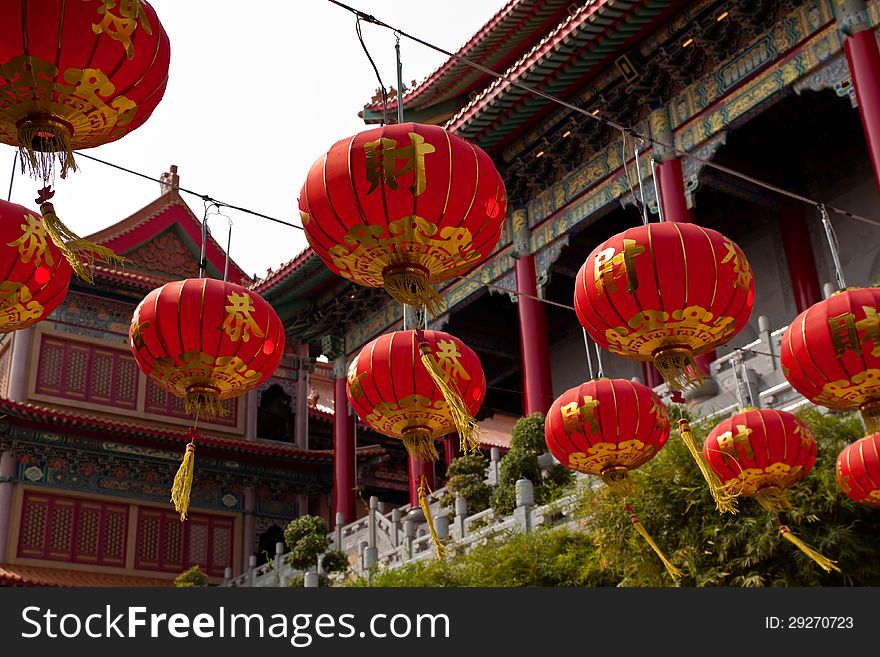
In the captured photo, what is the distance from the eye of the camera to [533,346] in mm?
13414

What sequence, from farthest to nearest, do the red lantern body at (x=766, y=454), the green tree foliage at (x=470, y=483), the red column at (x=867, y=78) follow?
the green tree foliage at (x=470, y=483)
the red column at (x=867, y=78)
the red lantern body at (x=766, y=454)

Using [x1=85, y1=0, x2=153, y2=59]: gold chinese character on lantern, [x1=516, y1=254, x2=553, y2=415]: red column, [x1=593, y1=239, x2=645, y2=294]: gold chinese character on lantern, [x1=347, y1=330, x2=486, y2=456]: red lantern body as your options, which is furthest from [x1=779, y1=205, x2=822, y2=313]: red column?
[x1=85, y1=0, x2=153, y2=59]: gold chinese character on lantern

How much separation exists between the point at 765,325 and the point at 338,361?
8827 millimetres

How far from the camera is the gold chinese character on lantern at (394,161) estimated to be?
456 cm

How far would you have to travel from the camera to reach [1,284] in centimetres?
476

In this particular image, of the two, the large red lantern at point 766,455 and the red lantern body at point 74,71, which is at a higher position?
the red lantern body at point 74,71

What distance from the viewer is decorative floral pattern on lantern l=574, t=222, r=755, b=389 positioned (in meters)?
5.36

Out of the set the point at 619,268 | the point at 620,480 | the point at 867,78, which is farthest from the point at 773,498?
the point at 867,78

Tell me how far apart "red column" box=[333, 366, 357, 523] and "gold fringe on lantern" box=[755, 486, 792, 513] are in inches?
424

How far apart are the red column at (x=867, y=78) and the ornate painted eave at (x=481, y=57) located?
6.11 meters

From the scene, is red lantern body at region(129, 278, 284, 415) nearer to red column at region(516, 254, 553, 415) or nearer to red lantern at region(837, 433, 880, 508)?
red lantern at region(837, 433, 880, 508)

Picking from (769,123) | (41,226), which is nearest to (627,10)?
(769,123)

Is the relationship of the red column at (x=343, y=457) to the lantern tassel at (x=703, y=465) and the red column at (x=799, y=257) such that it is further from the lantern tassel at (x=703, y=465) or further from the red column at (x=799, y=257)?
the lantern tassel at (x=703, y=465)

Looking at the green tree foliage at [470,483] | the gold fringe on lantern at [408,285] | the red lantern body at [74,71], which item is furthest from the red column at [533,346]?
the red lantern body at [74,71]
